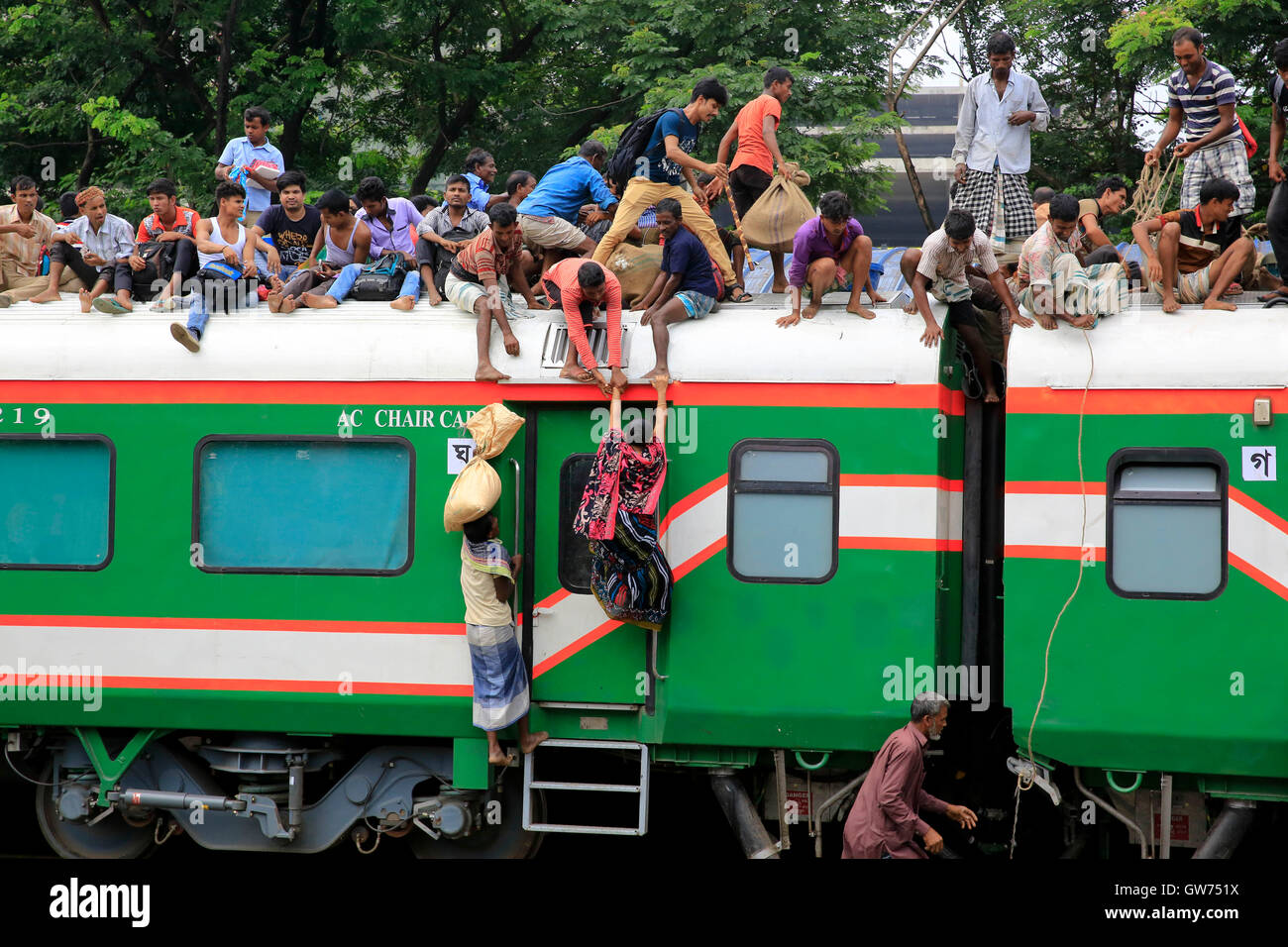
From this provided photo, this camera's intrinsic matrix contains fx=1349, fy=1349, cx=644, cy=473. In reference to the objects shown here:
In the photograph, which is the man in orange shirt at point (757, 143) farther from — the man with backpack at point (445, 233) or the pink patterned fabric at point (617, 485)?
the pink patterned fabric at point (617, 485)

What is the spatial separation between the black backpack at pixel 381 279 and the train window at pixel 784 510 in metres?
2.64

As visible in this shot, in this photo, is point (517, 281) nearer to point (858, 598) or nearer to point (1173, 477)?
point (858, 598)

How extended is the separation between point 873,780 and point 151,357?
16.1 ft

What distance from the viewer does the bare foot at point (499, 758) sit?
771 centimetres

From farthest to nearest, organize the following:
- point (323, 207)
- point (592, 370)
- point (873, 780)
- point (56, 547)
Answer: point (323, 207) < point (56, 547) < point (592, 370) < point (873, 780)

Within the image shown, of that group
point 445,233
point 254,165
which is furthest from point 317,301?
point 254,165

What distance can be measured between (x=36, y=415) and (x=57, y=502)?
551 mm

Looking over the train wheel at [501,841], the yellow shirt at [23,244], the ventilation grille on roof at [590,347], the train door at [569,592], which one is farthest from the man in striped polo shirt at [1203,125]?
the yellow shirt at [23,244]

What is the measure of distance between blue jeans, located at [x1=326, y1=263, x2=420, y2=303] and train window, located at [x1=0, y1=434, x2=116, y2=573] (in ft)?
5.43

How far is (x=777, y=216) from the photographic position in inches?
346

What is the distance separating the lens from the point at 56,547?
8.23m

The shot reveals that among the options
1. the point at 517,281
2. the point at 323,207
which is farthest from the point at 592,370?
the point at 323,207

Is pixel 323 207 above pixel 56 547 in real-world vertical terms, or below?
above

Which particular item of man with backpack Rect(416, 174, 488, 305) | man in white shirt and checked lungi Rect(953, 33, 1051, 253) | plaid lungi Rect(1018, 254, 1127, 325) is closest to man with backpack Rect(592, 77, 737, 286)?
man with backpack Rect(416, 174, 488, 305)
